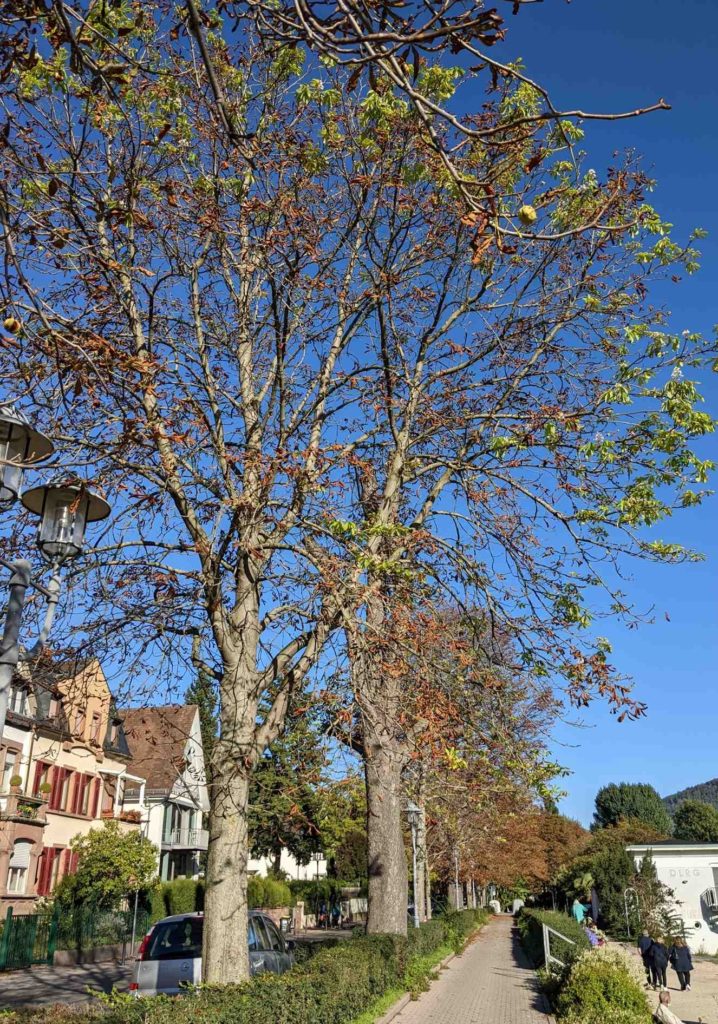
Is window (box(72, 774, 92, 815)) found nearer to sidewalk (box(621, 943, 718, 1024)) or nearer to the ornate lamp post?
sidewalk (box(621, 943, 718, 1024))

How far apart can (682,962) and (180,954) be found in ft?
47.9

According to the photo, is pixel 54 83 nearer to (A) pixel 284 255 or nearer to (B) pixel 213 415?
(A) pixel 284 255

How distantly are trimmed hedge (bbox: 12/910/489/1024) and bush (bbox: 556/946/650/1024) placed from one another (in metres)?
3.14

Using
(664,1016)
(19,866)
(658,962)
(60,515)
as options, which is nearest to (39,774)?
(19,866)

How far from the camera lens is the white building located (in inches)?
1433

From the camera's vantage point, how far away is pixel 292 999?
8664 millimetres

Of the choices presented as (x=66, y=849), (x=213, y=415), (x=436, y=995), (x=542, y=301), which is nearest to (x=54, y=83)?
(x=213, y=415)

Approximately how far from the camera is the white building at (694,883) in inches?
1433

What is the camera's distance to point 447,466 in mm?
11797

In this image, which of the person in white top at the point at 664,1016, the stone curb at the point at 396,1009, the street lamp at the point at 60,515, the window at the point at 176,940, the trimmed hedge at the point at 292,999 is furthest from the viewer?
the stone curb at the point at 396,1009

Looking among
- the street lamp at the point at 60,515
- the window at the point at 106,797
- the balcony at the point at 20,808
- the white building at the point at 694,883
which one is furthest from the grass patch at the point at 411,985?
the window at the point at 106,797

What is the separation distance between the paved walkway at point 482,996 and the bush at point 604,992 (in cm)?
122

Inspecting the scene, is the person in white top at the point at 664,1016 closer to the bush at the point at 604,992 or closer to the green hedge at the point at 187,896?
the bush at the point at 604,992

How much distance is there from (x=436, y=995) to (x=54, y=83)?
18.1 meters
